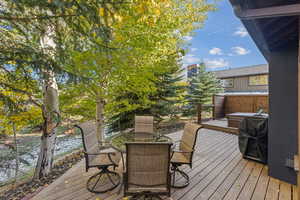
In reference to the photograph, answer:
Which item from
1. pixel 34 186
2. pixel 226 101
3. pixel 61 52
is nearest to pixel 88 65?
pixel 61 52

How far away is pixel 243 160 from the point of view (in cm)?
341

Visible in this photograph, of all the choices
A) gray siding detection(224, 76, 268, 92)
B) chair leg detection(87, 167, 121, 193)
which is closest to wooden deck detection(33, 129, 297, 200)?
chair leg detection(87, 167, 121, 193)

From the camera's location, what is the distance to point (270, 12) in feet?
5.10

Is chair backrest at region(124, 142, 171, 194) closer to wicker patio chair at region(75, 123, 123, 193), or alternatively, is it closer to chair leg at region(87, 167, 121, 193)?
wicker patio chair at region(75, 123, 123, 193)

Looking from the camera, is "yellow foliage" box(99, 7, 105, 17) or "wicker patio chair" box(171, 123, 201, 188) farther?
"wicker patio chair" box(171, 123, 201, 188)

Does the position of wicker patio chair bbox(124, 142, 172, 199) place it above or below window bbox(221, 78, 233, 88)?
below

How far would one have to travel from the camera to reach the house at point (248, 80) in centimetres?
1246

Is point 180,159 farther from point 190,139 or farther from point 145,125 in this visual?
point 145,125

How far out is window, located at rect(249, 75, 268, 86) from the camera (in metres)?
12.4

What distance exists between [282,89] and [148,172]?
9.41ft

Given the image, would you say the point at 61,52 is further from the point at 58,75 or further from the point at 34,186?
the point at 34,186

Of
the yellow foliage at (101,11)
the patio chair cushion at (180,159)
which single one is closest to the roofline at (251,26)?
the yellow foliage at (101,11)

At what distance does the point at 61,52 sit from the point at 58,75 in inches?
15.7

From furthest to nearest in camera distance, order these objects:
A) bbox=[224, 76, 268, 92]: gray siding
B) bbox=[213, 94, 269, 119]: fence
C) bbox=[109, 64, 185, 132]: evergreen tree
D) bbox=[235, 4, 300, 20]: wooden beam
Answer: bbox=[224, 76, 268, 92]: gray siding
bbox=[213, 94, 269, 119]: fence
bbox=[109, 64, 185, 132]: evergreen tree
bbox=[235, 4, 300, 20]: wooden beam
